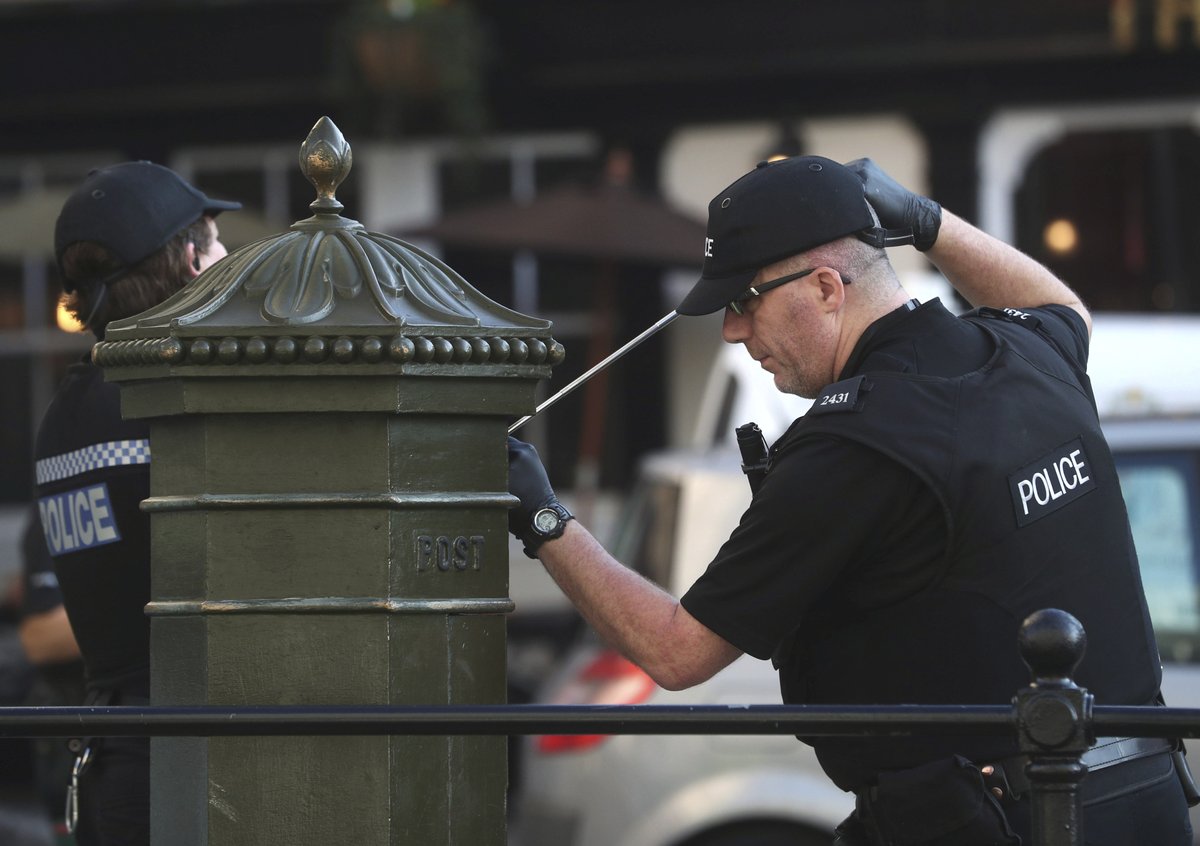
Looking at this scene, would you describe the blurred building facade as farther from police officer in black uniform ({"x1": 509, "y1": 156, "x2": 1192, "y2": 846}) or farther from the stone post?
the stone post

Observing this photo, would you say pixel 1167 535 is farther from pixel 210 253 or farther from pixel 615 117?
pixel 615 117

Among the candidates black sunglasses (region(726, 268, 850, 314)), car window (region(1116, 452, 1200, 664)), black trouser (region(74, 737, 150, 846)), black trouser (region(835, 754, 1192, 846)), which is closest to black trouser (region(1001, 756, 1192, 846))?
black trouser (region(835, 754, 1192, 846))

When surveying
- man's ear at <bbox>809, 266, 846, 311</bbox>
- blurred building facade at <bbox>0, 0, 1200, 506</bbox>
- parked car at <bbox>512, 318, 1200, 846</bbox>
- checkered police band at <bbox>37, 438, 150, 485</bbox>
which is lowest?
parked car at <bbox>512, 318, 1200, 846</bbox>

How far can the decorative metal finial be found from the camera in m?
2.43

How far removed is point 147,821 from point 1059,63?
9191mm

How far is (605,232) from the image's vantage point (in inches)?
349

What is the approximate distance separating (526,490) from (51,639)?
1574 mm

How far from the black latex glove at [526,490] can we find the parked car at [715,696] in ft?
7.09

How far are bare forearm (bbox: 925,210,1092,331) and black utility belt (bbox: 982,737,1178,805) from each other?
2.79 ft

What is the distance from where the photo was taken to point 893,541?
237 centimetres

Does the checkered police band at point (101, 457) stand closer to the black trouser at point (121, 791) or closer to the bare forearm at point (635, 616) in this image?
the black trouser at point (121, 791)

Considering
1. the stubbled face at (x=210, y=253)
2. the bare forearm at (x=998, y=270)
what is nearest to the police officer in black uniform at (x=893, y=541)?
the bare forearm at (x=998, y=270)

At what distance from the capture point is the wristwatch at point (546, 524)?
2504 mm

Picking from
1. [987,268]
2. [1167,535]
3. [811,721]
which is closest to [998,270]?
[987,268]
